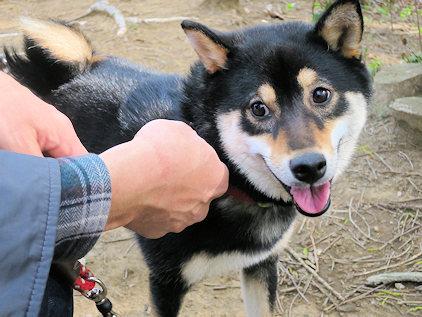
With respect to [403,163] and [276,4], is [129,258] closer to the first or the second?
[403,163]

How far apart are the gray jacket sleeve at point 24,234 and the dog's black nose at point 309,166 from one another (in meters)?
0.91

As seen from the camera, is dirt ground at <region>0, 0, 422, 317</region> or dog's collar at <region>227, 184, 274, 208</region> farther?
dirt ground at <region>0, 0, 422, 317</region>

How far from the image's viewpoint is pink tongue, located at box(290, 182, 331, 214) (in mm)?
1616

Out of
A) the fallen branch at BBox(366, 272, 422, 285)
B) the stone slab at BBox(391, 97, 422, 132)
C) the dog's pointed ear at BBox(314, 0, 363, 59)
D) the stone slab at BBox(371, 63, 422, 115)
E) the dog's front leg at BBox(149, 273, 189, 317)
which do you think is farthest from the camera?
the stone slab at BBox(371, 63, 422, 115)

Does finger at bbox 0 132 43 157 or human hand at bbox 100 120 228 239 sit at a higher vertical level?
finger at bbox 0 132 43 157

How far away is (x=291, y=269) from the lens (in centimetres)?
271

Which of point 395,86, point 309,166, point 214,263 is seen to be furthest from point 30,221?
point 395,86

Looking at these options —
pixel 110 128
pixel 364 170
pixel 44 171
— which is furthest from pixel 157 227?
pixel 364 170

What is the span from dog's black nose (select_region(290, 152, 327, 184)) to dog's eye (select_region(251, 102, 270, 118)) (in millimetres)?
309

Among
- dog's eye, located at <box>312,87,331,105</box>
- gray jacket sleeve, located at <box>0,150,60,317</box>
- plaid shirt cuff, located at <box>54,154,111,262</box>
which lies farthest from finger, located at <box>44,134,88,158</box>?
dog's eye, located at <box>312,87,331,105</box>

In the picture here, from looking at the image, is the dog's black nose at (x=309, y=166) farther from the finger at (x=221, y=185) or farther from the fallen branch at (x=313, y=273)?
the fallen branch at (x=313, y=273)

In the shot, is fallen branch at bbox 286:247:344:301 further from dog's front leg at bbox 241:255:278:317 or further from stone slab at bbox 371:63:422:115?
stone slab at bbox 371:63:422:115

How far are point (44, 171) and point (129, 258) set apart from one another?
7.27 feet

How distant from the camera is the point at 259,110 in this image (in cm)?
171
